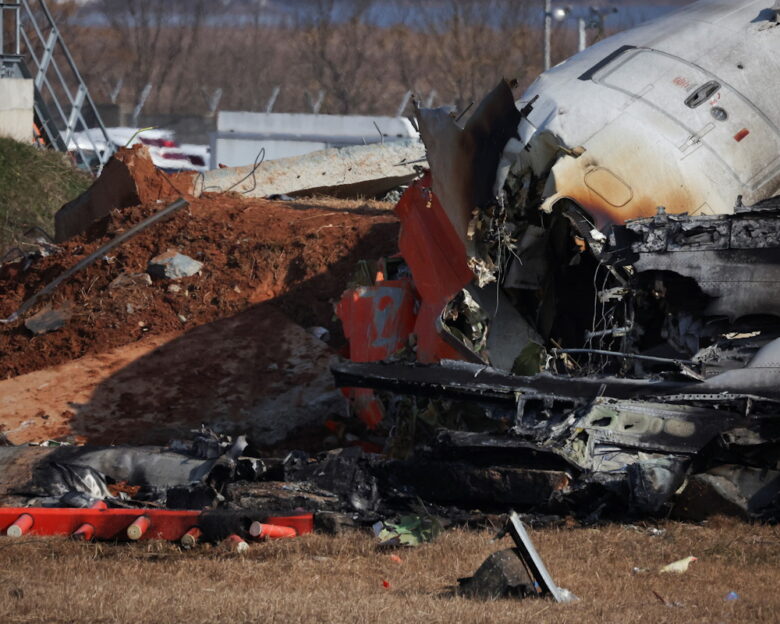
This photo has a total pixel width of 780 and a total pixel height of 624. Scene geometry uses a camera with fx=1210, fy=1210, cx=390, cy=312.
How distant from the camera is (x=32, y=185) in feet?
66.0

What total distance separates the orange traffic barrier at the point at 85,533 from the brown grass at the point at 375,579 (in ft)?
0.40

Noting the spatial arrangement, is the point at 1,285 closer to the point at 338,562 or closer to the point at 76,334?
the point at 76,334

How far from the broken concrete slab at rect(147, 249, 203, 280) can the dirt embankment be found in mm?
92

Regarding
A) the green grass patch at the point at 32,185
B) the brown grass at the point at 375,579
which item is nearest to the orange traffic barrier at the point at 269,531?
the brown grass at the point at 375,579

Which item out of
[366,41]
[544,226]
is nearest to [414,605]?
[544,226]

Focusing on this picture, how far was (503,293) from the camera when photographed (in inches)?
370

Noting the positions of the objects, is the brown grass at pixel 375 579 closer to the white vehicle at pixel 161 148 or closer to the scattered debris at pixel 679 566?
the scattered debris at pixel 679 566

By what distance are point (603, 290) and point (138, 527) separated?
143 inches

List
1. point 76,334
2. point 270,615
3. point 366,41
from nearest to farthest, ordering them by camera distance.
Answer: point 270,615, point 76,334, point 366,41

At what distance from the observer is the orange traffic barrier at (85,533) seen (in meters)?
7.14

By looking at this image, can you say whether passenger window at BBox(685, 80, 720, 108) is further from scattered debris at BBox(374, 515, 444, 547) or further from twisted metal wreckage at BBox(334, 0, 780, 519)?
scattered debris at BBox(374, 515, 444, 547)

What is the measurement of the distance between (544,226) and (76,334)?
5.78 metres

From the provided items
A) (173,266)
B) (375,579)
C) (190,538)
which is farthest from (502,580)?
(173,266)

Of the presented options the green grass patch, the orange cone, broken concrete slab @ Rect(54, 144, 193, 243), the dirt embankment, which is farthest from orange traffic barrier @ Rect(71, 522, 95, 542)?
the green grass patch
